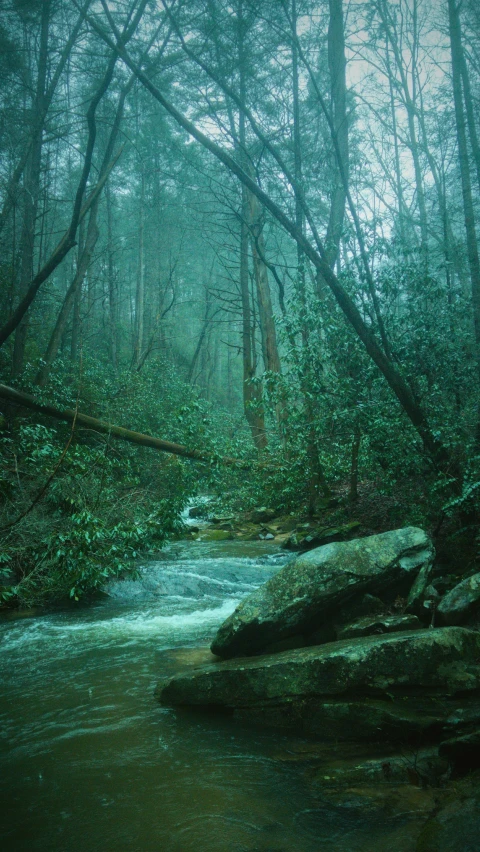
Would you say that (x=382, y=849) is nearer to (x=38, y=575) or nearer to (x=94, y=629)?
(x=94, y=629)

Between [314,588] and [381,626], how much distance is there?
2.31ft

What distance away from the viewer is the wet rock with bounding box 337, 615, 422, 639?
485 centimetres

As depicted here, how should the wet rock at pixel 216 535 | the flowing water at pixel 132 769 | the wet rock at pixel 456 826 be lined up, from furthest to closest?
1. the wet rock at pixel 216 535
2. the flowing water at pixel 132 769
3. the wet rock at pixel 456 826

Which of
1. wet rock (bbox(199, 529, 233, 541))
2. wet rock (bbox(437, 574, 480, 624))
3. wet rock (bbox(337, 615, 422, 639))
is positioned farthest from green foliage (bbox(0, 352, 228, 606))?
wet rock (bbox(437, 574, 480, 624))

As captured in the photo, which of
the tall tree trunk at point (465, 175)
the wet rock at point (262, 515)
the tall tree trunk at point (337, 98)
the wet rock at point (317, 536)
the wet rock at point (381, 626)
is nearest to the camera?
the wet rock at point (381, 626)

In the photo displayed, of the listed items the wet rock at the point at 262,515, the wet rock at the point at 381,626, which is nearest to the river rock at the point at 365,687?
the wet rock at the point at 381,626

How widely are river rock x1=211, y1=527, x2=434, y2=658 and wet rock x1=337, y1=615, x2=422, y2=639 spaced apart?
0.33 meters

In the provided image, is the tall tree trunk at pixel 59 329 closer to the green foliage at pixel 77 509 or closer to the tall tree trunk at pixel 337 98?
the green foliage at pixel 77 509

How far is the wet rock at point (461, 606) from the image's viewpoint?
4984mm

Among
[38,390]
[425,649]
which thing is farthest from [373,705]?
[38,390]

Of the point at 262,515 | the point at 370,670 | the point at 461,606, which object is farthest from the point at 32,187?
the point at 370,670

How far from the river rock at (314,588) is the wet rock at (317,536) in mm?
4434

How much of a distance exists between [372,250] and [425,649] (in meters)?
7.63

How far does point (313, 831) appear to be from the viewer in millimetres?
2965
